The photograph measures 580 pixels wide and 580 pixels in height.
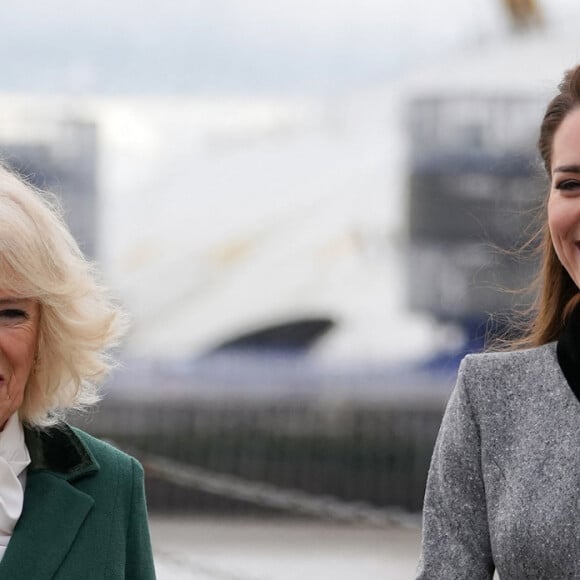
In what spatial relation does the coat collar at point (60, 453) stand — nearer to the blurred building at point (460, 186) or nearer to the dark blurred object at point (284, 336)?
the blurred building at point (460, 186)

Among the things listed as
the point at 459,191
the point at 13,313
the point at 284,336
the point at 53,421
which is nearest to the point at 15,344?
the point at 13,313

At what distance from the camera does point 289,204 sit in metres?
33.4

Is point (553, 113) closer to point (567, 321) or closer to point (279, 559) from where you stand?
point (567, 321)

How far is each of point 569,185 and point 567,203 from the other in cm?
2

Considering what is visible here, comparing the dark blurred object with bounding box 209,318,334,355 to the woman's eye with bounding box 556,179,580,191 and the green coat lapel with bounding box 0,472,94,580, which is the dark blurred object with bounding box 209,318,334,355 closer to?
the green coat lapel with bounding box 0,472,94,580

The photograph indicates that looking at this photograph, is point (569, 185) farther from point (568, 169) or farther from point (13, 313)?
point (13, 313)

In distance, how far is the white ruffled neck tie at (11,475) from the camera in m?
2.00

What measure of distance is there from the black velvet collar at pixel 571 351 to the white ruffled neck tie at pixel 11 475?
75 centimetres

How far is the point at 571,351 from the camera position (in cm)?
190

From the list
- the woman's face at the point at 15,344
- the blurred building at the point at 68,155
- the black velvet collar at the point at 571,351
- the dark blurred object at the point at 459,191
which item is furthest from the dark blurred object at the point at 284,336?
the black velvet collar at the point at 571,351

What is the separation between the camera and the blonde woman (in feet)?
6.45

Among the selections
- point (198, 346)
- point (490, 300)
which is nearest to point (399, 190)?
point (490, 300)

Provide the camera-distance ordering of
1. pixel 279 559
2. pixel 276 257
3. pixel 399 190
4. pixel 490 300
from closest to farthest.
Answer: pixel 279 559
pixel 490 300
pixel 399 190
pixel 276 257

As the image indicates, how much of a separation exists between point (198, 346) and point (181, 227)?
268 inches
